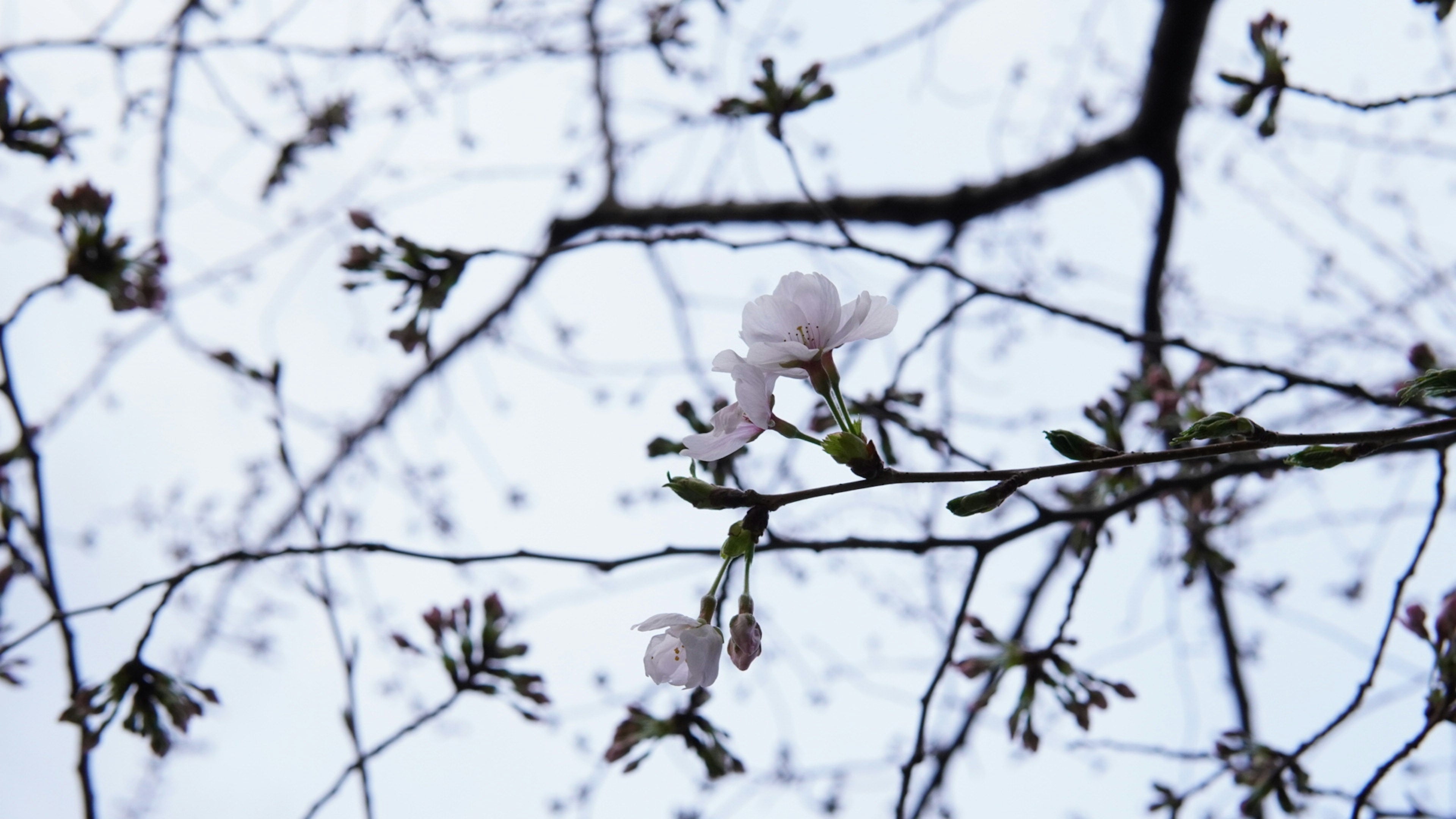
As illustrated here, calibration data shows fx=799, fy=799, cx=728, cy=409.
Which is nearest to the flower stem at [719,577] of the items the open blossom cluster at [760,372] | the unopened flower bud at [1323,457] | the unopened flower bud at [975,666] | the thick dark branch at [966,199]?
the open blossom cluster at [760,372]

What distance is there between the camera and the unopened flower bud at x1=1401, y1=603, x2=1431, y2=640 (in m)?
1.09

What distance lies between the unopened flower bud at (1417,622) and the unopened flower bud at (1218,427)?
0.82 m

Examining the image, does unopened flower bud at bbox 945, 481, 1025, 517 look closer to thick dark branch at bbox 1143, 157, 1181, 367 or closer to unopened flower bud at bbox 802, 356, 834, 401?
unopened flower bud at bbox 802, 356, 834, 401

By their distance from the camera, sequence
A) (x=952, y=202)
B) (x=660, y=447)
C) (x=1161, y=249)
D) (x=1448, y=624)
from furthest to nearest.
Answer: (x=1161, y=249)
(x=952, y=202)
(x=660, y=447)
(x=1448, y=624)

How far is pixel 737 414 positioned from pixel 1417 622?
3.52ft

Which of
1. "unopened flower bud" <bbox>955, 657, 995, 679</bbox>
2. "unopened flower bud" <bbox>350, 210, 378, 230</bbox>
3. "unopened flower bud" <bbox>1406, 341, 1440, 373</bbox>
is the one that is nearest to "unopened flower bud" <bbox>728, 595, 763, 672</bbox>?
"unopened flower bud" <bbox>955, 657, 995, 679</bbox>

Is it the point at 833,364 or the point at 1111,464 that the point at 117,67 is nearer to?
the point at 833,364

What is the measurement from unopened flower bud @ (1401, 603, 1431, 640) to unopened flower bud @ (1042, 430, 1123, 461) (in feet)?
2.93

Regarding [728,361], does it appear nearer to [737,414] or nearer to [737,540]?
[737,414]

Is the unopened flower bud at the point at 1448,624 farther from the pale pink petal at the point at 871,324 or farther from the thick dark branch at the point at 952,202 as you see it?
the thick dark branch at the point at 952,202

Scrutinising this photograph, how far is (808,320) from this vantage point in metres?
0.69

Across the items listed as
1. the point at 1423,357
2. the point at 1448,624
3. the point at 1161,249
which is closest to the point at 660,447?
the point at 1448,624

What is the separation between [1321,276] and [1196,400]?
2.18 m

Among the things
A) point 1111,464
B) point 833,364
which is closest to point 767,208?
point 833,364
